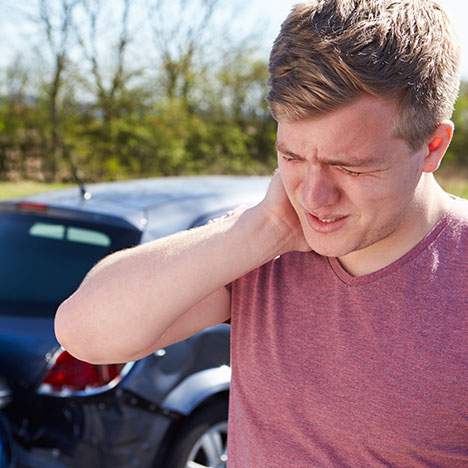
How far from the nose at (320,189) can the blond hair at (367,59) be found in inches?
4.2

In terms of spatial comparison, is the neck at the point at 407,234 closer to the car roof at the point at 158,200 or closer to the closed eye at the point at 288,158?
the closed eye at the point at 288,158

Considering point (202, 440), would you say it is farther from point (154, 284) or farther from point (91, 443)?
point (154, 284)

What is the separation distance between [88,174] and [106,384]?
705 inches

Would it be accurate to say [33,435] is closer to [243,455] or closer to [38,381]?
[38,381]

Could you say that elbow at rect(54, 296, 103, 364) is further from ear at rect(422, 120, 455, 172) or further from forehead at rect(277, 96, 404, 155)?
ear at rect(422, 120, 455, 172)

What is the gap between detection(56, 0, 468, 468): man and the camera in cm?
141

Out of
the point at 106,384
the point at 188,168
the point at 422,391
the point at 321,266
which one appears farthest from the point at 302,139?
the point at 188,168

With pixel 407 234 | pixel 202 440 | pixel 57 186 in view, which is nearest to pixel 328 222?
pixel 407 234

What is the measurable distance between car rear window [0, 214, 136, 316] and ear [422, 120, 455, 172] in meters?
1.94

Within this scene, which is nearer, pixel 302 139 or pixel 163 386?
pixel 302 139

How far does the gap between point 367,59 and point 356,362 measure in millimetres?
565

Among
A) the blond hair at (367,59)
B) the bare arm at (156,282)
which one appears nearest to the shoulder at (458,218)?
the blond hair at (367,59)

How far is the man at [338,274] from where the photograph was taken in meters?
1.41

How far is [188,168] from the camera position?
2077 centimetres
